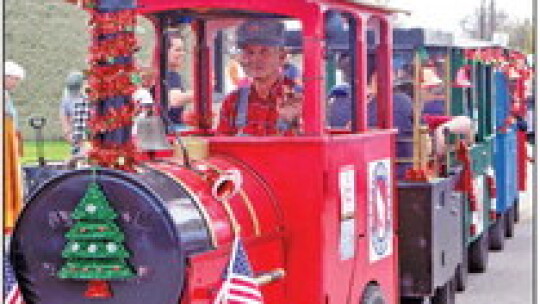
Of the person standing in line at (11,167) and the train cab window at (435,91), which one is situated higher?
the train cab window at (435,91)

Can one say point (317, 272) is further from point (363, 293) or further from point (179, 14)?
point (179, 14)

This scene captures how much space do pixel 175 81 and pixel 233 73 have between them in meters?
0.69

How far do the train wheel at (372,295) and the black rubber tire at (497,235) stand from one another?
657 centimetres

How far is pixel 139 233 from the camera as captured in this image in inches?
232

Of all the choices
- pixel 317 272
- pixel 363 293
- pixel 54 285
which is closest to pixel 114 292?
pixel 54 285

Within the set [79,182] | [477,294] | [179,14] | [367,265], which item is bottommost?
[477,294]

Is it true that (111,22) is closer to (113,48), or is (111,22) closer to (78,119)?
(113,48)

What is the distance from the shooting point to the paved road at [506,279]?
11562 millimetres

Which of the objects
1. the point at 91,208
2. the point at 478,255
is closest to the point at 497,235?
the point at 478,255

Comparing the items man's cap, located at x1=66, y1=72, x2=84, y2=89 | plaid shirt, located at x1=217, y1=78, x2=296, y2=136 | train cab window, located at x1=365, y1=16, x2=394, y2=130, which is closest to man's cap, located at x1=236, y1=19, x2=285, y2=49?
plaid shirt, located at x1=217, y1=78, x2=296, y2=136

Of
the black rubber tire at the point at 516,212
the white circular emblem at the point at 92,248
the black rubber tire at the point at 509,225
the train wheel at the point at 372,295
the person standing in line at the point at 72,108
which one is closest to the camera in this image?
the white circular emblem at the point at 92,248

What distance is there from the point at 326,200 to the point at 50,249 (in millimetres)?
1428

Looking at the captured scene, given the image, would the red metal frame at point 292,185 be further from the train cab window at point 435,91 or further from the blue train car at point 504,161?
the blue train car at point 504,161

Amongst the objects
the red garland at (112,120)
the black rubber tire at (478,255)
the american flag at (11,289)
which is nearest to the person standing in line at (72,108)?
the black rubber tire at (478,255)
